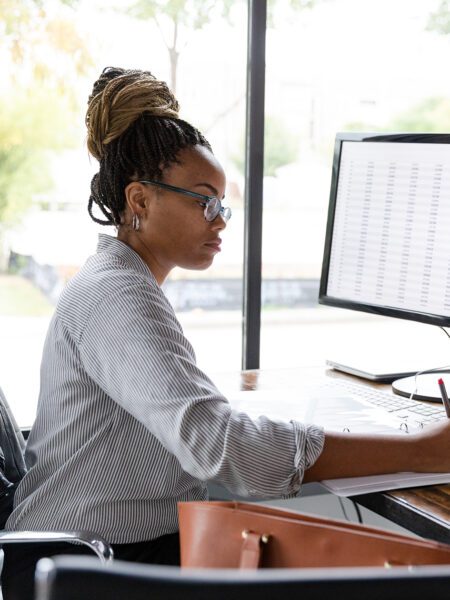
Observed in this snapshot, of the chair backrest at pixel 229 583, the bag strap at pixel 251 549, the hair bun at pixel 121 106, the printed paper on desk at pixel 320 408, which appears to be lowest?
the printed paper on desk at pixel 320 408

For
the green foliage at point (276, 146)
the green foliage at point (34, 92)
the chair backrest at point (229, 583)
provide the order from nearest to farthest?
the chair backrest at point (229, 583), the green foliage at point (34, 92), the green foliage at point (276, 146)

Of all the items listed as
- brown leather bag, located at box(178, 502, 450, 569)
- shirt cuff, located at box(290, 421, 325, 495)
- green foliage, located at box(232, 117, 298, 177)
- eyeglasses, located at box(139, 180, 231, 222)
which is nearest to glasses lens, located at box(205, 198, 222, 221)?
eyeglasses, located at box(139, 180, 231, 222)

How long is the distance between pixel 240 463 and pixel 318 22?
171cm

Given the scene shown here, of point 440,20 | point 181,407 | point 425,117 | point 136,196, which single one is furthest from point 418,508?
point 440,20

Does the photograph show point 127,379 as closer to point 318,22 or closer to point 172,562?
point 172,562

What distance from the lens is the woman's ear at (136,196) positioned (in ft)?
5.15

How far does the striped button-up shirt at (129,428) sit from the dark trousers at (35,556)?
21mm

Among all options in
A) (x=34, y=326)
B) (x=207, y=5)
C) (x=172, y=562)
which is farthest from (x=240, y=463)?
(x=207, y=5)

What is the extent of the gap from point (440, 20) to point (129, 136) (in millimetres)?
1564

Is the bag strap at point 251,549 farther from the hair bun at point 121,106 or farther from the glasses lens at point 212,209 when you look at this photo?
the hair bun at point 121,106

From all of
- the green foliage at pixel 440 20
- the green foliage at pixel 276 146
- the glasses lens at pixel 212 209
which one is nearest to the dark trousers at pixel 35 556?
the glasses lens at pixel 212 209

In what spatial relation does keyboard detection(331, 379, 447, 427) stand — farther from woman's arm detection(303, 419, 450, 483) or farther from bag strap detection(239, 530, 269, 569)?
bag strap detection(239, 530, 269, 569)

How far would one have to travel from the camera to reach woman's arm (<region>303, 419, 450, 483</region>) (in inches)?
53.1

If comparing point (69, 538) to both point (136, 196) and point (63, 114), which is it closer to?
point (136, 196)
